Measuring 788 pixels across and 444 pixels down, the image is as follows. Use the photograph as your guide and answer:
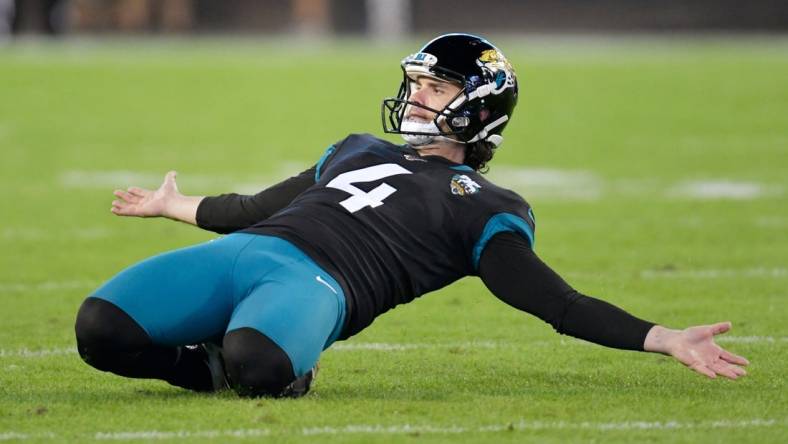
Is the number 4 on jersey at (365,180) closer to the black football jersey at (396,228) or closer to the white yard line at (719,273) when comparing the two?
the black football jersey at (396,228)

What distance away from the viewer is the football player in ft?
18.5

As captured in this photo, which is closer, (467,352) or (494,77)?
(494,77)

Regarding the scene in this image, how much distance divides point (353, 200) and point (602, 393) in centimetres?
111

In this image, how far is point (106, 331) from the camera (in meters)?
5.65

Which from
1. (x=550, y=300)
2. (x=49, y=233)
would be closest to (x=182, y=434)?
(x=550, y=300)

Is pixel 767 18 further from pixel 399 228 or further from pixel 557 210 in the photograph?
pixel 399 228

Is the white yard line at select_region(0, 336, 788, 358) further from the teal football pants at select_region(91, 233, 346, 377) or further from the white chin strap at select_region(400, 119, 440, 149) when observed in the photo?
the teal football pants at select_region(91, 233, 346, 377)

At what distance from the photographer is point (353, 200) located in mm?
6145

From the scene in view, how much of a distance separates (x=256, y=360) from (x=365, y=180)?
3.18 ft

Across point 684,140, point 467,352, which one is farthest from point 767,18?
point 467,352

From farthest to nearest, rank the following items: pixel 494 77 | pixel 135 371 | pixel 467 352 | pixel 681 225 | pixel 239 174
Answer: pixel 239 174 → pixel 681 225 → pixel 467 352 → pixel 494 77 → pixel 135 371

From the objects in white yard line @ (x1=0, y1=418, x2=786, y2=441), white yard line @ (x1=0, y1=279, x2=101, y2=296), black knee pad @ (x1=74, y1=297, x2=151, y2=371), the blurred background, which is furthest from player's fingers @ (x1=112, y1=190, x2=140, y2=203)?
the blurred background

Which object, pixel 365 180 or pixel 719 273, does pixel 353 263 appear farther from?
pixel 719 273

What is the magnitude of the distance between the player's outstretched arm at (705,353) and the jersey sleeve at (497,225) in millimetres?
732
